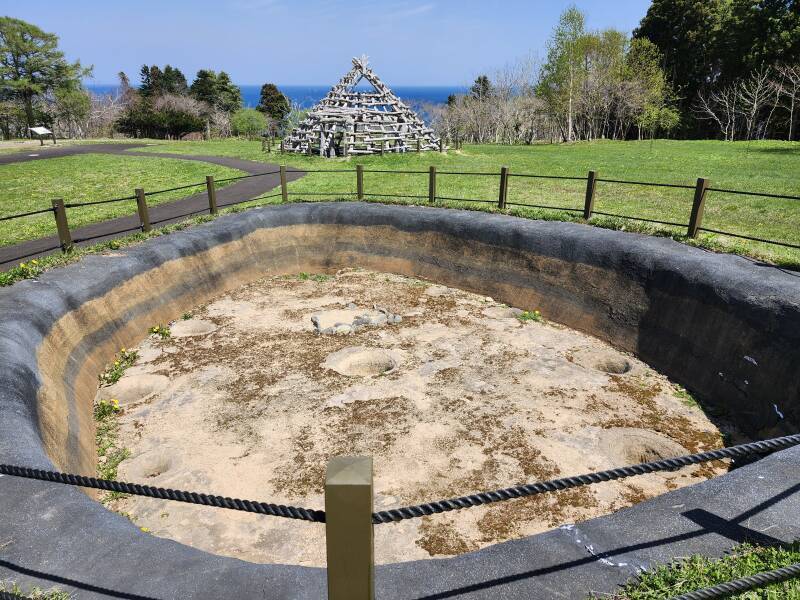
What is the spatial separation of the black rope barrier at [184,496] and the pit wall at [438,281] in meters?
1.04

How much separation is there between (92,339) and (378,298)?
6639mm

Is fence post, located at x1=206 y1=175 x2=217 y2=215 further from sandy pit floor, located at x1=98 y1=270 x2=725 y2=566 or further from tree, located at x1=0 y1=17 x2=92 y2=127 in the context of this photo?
tree, located at x1=0 y1=17 x2=92 y2=127

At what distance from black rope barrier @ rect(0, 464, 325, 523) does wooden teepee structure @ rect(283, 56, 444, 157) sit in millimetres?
28571

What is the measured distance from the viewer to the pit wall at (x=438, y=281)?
12.9 ft

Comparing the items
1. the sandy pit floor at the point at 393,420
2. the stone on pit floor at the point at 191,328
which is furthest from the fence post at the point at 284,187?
the stone on pit floor at the point at 191,328

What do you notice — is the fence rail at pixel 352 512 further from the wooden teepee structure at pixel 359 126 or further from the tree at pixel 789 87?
the tree at pixel 789 87

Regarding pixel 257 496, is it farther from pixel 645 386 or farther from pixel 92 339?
pixel 645 386

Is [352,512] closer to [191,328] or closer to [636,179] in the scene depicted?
[191,328]

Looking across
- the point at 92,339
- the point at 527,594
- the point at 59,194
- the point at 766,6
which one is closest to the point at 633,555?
the point at 527,594

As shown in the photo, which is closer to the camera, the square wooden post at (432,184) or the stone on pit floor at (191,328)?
the stone on pit floor at (191,328)

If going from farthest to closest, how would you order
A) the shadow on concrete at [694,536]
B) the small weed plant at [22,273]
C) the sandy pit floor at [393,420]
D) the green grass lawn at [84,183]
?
the green grass lawn at [84,183] → the small weed plant at [22,273] → the sandy pit floor at [393,420] → the shadow on concrete at [694,536]

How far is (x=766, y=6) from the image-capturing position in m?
40.7

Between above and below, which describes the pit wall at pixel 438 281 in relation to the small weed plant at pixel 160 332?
above

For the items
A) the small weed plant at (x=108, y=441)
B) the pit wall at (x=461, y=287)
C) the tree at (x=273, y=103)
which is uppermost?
the tree at (x=273, y=103)
